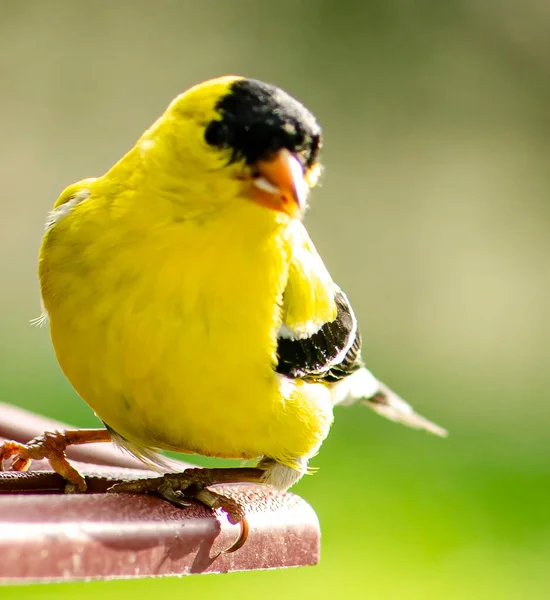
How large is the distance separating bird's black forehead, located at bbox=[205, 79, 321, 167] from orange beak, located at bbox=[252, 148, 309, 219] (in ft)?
0.08

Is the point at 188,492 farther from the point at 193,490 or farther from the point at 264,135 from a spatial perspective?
the point at 264,135

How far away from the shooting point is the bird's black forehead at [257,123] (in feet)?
6.40

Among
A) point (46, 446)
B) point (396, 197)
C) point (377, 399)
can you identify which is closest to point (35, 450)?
point (46, 446)

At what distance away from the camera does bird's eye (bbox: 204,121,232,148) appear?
1971mm

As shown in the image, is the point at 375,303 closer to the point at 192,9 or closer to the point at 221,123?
the point at 192,9

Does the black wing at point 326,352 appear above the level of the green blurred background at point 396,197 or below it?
above

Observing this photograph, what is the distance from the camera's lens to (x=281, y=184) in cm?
191

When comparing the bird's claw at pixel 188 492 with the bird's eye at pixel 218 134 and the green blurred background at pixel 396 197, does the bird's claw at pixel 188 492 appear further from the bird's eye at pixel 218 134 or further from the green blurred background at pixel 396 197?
the green blurred background at pixel 396 197

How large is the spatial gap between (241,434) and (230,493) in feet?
0.40

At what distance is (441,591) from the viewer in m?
4.44

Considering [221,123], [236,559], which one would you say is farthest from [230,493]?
[221,123]

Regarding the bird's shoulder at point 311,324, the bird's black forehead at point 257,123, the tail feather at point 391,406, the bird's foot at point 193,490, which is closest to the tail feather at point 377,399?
the tail feather at point 391,406

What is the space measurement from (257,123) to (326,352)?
0.76 m

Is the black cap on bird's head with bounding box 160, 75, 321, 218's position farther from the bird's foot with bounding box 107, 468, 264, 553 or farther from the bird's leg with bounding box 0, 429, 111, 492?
the bird's leg with bounding box 0, 429, 111, 492
